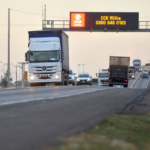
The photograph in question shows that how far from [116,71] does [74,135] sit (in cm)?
3608

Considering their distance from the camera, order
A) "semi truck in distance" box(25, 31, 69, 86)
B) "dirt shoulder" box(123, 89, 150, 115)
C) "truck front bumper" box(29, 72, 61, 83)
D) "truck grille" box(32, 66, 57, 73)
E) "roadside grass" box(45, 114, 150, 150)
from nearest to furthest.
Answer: "roadside grass" box(45, 114, 150, 150)
"dirt shoulder" box(123, 89, 150, 115)
"semi truck in distance" box(25, 31, 69, 86)
"truck grille" box(32, 66, 57, 73)
"truck front bumper" box(29, 72, 61, 83)

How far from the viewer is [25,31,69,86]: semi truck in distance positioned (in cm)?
2834

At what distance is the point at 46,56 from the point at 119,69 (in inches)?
545

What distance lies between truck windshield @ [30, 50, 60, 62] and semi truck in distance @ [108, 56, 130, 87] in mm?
12877

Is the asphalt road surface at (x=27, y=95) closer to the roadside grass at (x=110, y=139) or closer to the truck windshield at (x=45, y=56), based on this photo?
the roadside grass at (x=110, y=139)

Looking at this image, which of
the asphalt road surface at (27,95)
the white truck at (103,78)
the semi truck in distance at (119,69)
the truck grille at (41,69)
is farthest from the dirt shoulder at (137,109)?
the white truck at (103,78)

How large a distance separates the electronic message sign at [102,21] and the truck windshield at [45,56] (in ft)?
47.0

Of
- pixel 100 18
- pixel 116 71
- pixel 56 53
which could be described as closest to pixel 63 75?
pixel 56 53

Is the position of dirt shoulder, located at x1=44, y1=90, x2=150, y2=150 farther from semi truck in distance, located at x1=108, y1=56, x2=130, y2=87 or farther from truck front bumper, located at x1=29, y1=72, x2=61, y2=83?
semi truck in distance, located at x1=108, y1=56, x2=130, y2=87

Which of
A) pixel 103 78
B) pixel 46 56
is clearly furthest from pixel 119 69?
pixel 46 56

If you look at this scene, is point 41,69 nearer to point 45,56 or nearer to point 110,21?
point 45,56

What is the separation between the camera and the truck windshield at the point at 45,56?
2858 centimetres

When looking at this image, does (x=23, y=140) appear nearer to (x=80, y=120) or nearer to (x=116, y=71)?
(x=80, y=120)

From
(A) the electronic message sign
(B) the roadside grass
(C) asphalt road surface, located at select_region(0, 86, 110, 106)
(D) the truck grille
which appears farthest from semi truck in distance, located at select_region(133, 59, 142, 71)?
(B) the roadside grass
